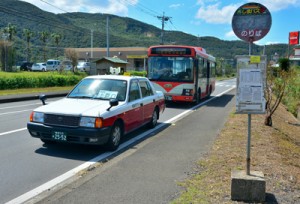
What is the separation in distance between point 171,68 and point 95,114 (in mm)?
10274

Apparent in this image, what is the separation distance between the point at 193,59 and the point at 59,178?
39.4ft

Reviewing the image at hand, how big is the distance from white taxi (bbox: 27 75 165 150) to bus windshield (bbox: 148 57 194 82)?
7.28 m

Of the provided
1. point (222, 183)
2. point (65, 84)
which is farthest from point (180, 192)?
point (65, 84)

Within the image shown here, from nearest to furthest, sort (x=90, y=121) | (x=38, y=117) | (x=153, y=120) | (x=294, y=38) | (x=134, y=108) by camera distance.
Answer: (x=90, y=121)
(x=38, y=117)
(x=134, y=108)
(x=153, y=120)
(x=294, y=38)

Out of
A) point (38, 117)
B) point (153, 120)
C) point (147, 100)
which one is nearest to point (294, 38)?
point (153, 120)

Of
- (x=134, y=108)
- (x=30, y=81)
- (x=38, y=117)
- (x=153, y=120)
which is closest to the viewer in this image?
(x=38, y=117)

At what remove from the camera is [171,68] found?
16984 mm

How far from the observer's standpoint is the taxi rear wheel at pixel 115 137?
7.58m

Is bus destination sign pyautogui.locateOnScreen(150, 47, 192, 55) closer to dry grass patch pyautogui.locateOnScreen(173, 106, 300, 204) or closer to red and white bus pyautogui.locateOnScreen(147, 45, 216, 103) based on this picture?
red and white bus pyautogui.locateOnScreen(147, 45, 216, 103)

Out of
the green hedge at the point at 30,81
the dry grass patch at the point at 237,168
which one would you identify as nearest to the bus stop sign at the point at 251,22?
the dry grass patch at the point at 237,168

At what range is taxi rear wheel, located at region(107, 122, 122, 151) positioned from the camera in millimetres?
7583

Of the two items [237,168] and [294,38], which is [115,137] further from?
[294,38]

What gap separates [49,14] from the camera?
130875 mm

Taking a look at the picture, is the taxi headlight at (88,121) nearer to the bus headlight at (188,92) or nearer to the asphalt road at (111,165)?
the asphalt road at (111,165)
